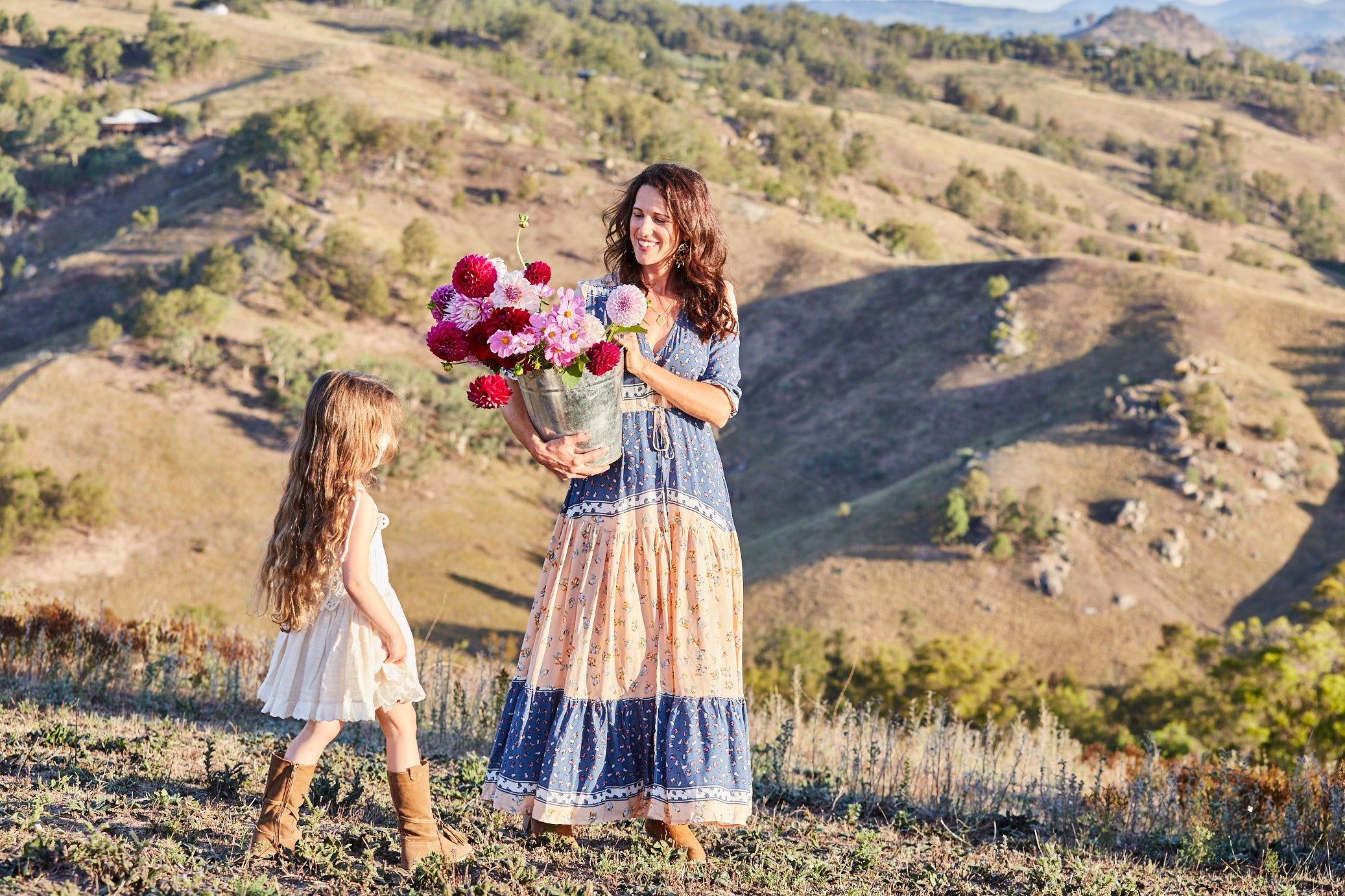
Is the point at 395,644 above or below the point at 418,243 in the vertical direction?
above

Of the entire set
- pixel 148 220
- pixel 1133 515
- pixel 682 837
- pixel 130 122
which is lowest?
pixel 1133 515

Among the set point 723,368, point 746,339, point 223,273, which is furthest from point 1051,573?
point 223,273

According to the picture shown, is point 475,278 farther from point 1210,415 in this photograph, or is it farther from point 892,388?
point 892,388

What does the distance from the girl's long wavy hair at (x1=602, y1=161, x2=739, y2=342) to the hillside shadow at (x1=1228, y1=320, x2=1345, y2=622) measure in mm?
17262

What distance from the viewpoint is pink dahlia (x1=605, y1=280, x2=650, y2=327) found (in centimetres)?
283

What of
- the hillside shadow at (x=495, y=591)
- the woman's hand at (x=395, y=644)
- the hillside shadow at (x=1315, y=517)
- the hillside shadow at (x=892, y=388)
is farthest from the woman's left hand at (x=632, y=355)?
the hillside shadow at (x=1315, y=517)

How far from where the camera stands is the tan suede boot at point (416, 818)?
294 cm

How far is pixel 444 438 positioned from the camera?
2386 cm

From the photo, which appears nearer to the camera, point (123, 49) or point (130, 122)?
point (130, 122)

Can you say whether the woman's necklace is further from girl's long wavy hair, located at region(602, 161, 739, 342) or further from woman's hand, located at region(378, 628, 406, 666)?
woman's hand, located at region(378, 628, 406, 666)

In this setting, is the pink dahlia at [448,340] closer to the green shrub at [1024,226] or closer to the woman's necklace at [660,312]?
the woman's necklace at [660,312]

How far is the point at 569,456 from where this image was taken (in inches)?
116

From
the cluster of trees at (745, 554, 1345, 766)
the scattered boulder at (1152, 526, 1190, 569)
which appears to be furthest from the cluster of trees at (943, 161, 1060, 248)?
the cluster of trees at (745, 554, 1345, 766)

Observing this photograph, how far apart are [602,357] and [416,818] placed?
1367mm
